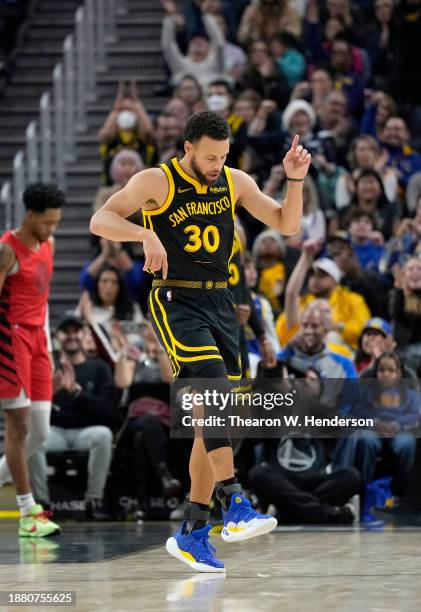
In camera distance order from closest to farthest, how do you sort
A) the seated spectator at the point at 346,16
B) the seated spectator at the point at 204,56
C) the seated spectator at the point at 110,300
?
the seated spectator at the point at 110,300 → the seated spectator at the point at 346,16 → the seated spectator at the point at 204,56

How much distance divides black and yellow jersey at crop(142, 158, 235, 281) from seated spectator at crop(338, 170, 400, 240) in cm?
584

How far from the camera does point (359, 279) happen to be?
11.1 meters

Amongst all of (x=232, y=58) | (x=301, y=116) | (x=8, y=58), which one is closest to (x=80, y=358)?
(x=301, y=116)

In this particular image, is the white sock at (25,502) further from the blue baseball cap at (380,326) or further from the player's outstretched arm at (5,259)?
the blue baseball cap at (380,326)

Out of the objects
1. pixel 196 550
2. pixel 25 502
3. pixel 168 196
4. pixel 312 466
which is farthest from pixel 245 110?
pixel 196 550

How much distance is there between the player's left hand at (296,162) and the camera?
6152mm

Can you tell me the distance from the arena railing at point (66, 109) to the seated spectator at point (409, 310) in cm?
425

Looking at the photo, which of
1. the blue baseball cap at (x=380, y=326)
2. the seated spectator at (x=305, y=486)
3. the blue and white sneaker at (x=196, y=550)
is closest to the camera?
the blue and white sneaker at (x=196, y=550)

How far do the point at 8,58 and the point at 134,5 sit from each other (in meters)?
1.81

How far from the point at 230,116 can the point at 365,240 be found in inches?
104

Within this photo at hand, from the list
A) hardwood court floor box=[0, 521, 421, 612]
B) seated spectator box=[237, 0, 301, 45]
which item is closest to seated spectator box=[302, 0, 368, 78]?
seated spectator box=[237, 0, 301, 45]

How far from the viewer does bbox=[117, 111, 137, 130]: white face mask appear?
13.7 meters

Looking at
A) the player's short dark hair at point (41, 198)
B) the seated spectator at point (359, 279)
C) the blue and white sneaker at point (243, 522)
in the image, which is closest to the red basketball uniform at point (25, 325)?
the player's short dark hair at point (41, 198)

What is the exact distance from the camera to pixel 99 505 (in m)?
10.0
